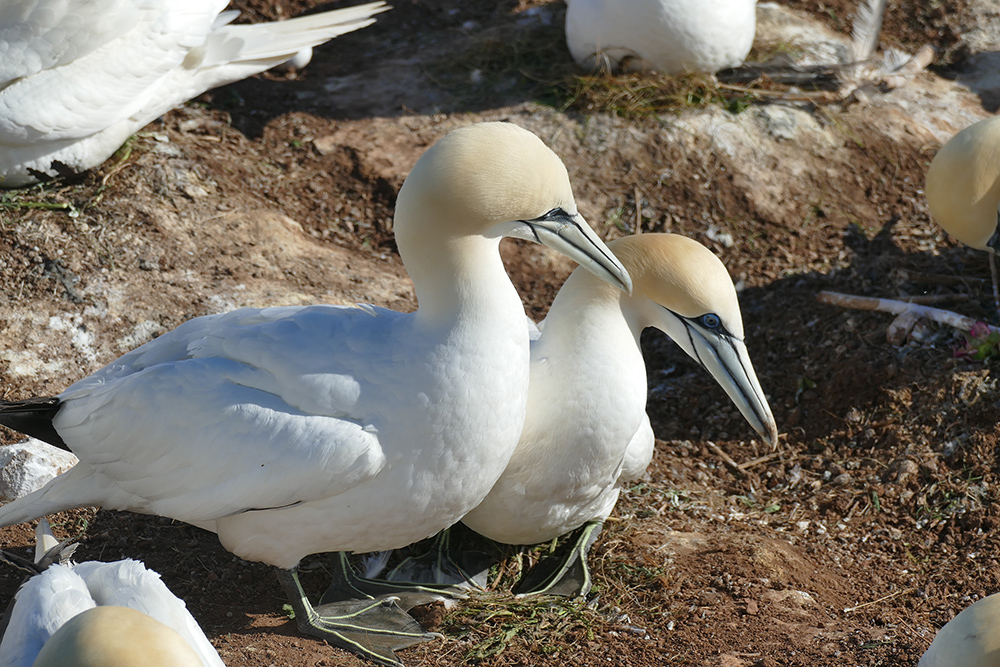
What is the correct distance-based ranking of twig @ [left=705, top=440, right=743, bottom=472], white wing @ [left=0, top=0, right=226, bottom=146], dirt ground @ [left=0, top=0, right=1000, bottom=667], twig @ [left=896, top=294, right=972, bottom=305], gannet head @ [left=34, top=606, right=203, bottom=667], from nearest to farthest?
gannet head @ [left=34, top=606, right=203, bottom=667]
dirt ground @ [left=0, top=0, right=1000, bottom=667]
twig @ [left=705, top=440, right=743, bottom=472]
white wing @ [left=0, top=0, right=226, bottom=146]
twig @ [left=896, top=294, right=972, bottom=305]

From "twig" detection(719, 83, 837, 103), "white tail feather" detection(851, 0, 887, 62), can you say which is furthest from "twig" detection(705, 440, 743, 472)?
"white tail feather" detection(851, 0, 887, 62)

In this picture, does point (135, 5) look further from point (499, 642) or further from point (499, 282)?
point (499, 642)

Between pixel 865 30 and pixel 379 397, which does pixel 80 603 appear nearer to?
pixel 379 397

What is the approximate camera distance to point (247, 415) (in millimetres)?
3010

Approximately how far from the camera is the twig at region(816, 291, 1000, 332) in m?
4.65

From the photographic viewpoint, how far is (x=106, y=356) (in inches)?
177

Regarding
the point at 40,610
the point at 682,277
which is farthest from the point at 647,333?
the point at 40,610

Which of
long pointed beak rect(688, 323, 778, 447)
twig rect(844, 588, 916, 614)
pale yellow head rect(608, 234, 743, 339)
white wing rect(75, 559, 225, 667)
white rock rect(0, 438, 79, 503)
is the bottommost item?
twig rect(844, 588, 916, 614)

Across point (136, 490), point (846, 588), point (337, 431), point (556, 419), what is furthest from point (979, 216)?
point (136, 490)

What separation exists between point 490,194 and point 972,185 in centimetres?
290

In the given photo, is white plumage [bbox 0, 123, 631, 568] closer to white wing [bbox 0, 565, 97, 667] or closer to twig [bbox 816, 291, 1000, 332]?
white wing [bbox 0, 565, 97, 667]

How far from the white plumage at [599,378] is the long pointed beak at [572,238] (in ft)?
1.34

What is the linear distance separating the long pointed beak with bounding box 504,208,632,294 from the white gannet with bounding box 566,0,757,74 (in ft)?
10.6

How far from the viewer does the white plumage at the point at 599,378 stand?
339cm
